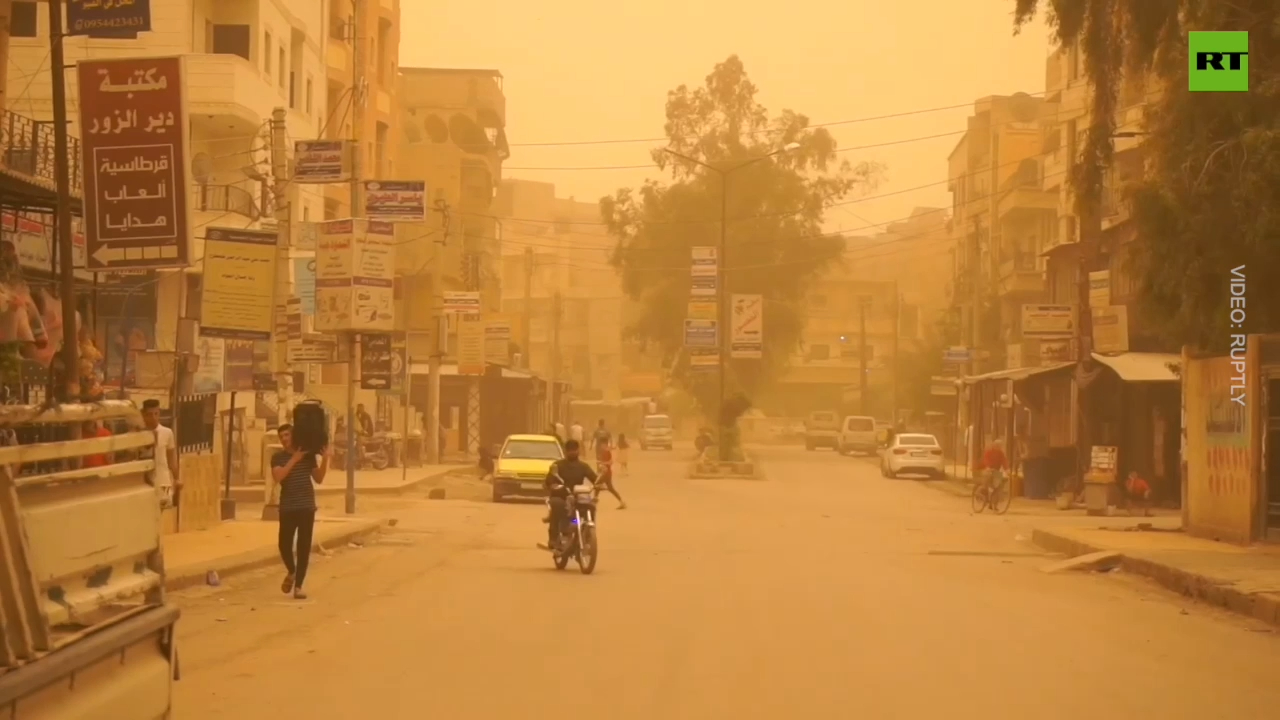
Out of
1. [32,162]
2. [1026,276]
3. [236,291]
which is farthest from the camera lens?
[1026,276]

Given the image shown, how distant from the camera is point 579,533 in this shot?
19.9m

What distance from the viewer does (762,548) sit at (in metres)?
24.8

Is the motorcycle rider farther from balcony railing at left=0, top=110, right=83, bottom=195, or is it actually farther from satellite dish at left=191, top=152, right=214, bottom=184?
satellite dish at left=191, top=152, right=214, bottom=184

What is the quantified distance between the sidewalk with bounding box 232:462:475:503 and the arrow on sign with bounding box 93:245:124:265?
19.1 metres

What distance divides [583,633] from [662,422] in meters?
73.2

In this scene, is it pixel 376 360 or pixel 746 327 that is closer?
pixel 376 360

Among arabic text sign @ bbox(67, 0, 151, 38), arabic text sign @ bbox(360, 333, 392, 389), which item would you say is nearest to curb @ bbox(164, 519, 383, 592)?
arabic text sign @ bbox(360, 333, 392, 389)

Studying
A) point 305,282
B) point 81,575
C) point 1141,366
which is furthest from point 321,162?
point 81,575

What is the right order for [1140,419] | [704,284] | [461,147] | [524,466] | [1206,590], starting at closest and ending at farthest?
[1206,590] → [524,466] → [1140,419] → [704,284] → [461,147]

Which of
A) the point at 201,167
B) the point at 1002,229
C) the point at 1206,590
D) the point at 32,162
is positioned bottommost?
the point at 1206,590

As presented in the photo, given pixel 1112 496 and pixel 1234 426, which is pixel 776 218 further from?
pixel 1234 426

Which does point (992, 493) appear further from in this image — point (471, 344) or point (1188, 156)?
point (471, 344)

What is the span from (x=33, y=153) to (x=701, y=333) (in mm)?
35170

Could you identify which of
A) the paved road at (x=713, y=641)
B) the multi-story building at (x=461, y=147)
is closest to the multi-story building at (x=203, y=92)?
the paved road at (x=713, y=641)
